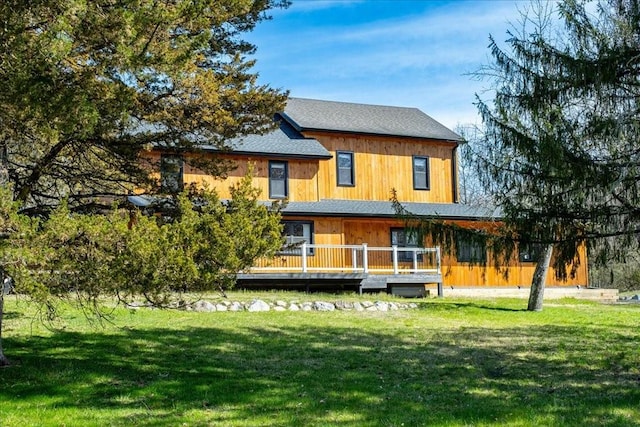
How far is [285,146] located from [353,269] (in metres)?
5.01

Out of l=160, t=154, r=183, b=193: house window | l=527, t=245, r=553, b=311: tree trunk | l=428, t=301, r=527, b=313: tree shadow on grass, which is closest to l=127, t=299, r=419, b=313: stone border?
l=428, t=301, r=527, b=313: tree shadow on grass

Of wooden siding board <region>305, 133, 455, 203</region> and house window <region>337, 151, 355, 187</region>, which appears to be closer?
wooden siding board <region>305, 133, 455, 203</region>

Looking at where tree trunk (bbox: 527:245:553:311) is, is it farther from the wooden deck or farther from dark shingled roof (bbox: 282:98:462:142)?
dark shingled roof (bbox: 282:98:462:142)

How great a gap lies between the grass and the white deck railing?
274 inches

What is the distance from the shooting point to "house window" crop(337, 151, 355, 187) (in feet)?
81.9

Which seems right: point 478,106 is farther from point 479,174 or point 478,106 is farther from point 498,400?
point 498,400

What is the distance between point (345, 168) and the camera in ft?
82.3

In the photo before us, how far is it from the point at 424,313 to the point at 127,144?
31.9 feet

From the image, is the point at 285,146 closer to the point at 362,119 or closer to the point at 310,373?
the point at 362,119

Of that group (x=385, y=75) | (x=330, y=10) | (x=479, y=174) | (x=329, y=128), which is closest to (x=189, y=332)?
(x=479, y=174)

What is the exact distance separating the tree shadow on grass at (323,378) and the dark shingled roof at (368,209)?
10182 mm

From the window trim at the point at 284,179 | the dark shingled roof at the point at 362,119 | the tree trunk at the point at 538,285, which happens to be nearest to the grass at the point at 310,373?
the tree trunk at the point at 538,285

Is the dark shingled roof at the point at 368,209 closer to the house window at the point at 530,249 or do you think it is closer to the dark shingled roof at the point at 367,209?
the dark shingled roof at the point at 367,209

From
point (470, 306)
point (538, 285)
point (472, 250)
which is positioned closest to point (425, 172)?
point (470, 306)
